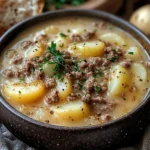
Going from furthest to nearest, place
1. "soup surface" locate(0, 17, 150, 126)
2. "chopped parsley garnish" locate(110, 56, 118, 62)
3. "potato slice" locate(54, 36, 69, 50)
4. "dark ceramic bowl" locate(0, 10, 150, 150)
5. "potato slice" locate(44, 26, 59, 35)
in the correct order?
"potato slice" locate(44, 26, 59, 35) < "potato slice" locate(54, 36, 69, 50) < "chopped parsley garnish" locate(110, 56, 118, 62) < "soup surface" locate(0, 17, 150, 126) < "dark ceramic bowl" locate(0, 10, 150, 150)

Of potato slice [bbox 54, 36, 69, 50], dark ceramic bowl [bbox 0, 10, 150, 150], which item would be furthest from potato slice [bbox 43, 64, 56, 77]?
dark ceramic bowl [bbox 0, 10, 150, 150]

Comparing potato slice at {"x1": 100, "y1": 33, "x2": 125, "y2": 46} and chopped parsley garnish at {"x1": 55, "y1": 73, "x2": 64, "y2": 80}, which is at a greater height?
potato slice at {"x1": 100, "y1": 33, "x2": 125, "y2": 46}

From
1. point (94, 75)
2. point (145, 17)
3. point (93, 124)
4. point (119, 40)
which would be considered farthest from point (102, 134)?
point (145, 17)

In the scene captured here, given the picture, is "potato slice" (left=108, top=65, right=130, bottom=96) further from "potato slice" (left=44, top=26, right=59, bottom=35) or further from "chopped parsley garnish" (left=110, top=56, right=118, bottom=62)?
"potato slice" (left=44, top=26, right=59, bottom=35)

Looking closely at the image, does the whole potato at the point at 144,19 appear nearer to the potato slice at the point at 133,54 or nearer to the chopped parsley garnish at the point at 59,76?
the potato slice at the point at 133,54

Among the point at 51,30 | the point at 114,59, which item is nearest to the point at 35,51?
the point at 51,30

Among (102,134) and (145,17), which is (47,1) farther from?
(102,134)

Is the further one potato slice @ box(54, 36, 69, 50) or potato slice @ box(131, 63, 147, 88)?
potato slice @ box(54, 36, 69, 50)

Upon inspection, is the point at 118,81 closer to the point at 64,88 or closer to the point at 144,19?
the point at 64,88
